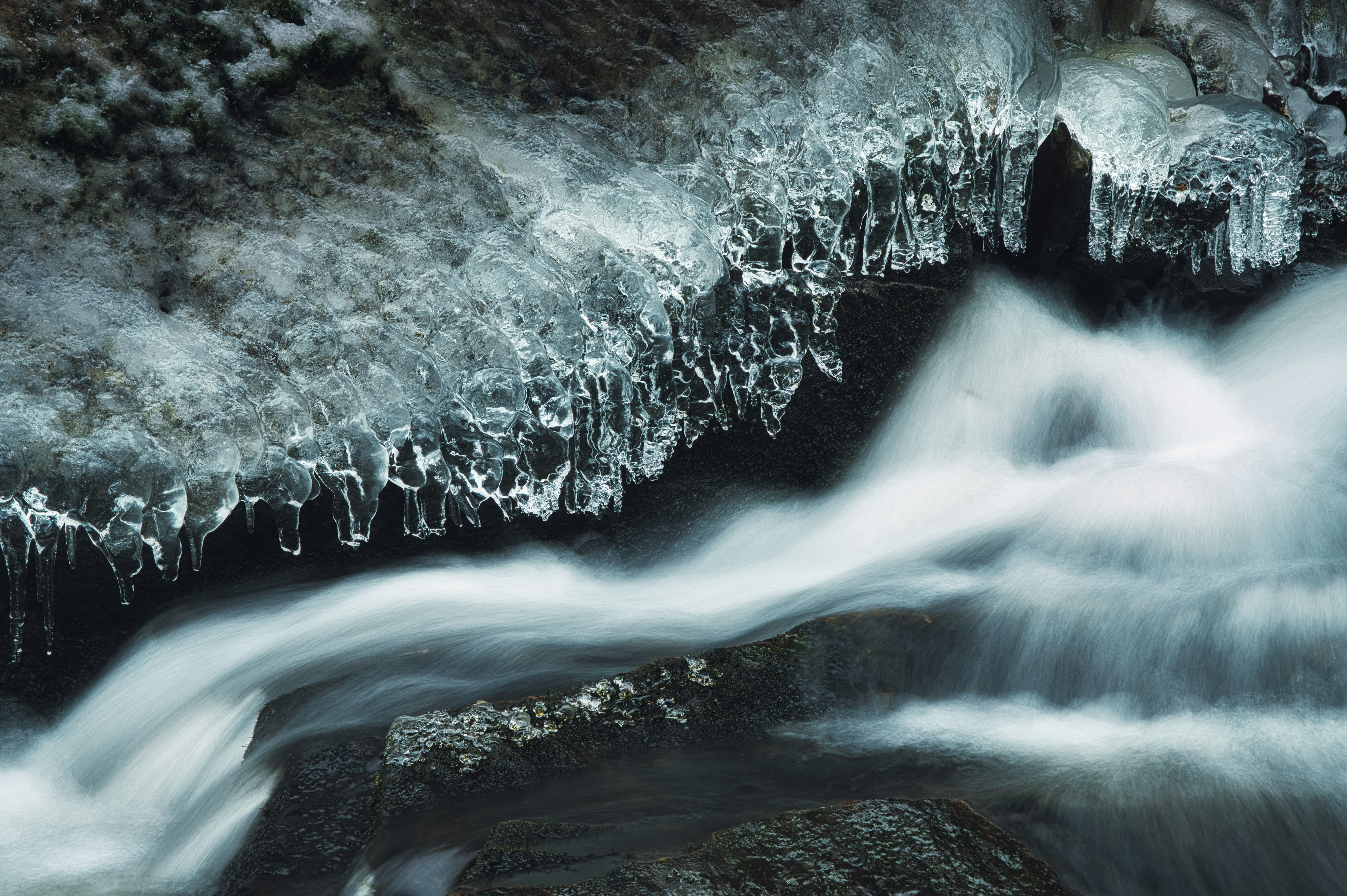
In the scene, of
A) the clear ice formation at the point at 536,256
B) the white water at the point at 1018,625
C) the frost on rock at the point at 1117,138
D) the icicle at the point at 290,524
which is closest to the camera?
the white water at the point at 1018,625

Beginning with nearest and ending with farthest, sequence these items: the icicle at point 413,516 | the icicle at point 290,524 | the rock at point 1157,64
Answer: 1. the icicle at point 290,524
2. the icicle at point 413,516
3. the rock at point 1157,64

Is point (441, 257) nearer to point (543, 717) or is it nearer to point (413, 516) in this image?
point (413, 516)

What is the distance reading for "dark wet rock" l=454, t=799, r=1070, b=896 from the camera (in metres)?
2.02

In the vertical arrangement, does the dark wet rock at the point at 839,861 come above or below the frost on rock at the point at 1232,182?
below

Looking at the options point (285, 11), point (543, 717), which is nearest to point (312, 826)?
point (543, 717)

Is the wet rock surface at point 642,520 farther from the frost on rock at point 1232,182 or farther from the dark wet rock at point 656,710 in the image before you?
the dark wet rock at point 656,710

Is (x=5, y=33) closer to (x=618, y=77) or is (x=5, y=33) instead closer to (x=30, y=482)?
(x=30, y=482)

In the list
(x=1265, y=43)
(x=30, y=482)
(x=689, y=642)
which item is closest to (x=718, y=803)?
(x=689, y=642)

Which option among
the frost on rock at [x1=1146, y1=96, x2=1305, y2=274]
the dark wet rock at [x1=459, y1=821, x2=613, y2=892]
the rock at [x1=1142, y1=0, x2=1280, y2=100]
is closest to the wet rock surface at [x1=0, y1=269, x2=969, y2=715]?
the frost on rock at [x1=1146, y1=96, x2=1305, y2=274]

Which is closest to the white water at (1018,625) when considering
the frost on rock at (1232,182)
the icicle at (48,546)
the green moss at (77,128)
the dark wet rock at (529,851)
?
the frost on rock at (1232,182)

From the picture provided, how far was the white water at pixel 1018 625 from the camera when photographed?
2.71 m

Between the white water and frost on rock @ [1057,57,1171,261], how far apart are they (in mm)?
567

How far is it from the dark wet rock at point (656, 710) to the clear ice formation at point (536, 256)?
154 centimetres

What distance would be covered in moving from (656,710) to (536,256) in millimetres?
2061
